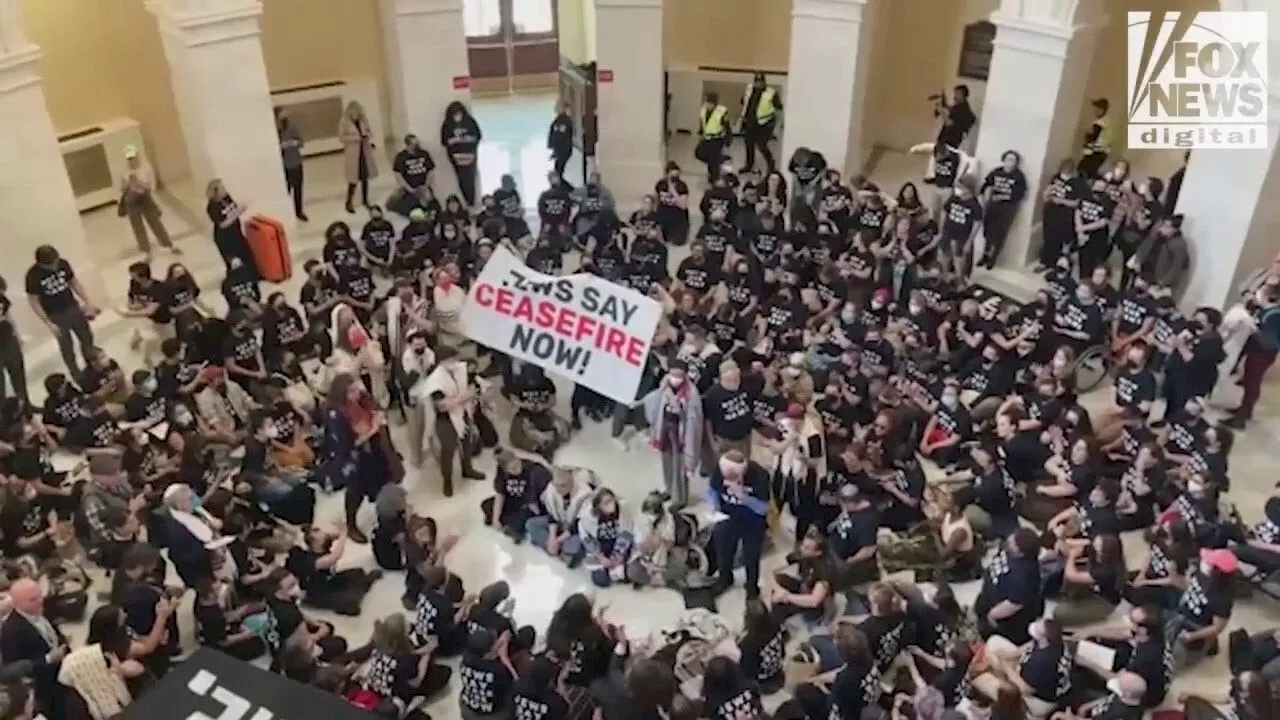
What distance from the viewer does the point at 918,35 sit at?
1584 cm

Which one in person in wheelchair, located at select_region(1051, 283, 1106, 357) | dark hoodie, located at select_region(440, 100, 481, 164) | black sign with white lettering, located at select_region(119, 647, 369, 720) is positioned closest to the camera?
black sign with white lettering, located at select_region(119, 647, 369, 720)

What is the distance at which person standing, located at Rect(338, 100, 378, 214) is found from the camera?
46.1 feet

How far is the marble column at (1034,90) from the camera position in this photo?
11.9 metres

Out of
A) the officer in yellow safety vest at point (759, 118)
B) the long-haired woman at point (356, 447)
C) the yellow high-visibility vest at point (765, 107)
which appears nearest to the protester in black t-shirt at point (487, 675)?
the long-haired woman at point (356, 447)

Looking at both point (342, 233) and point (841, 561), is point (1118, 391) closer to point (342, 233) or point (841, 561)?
point (841, 561)

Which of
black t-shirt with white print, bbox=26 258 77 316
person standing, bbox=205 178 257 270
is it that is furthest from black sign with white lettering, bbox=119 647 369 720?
person standing, bbox=205 178 257 270

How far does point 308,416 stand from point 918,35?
994cm

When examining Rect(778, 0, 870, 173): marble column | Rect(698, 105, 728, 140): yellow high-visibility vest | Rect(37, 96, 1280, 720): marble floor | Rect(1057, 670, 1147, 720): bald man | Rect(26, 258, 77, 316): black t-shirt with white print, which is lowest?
Rect(37, 96, 1280, 720): marble floor

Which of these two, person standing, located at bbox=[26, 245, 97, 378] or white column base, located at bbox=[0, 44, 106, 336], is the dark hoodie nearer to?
white column base, located at bbox=[0, 44, 106, 336]

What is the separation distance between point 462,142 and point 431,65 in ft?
3.09

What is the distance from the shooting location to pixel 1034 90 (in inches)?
484

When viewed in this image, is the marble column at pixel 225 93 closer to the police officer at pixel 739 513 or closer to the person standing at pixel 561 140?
the person standing at pixel 561 140

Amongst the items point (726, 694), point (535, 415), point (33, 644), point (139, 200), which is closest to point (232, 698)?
point (33, 644)

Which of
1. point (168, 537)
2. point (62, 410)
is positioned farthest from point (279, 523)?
point (62, 410)
